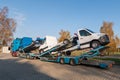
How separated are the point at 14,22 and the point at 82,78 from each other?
167 feet

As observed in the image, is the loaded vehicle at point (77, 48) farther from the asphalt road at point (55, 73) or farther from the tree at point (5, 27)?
the tree at point (5, 27)

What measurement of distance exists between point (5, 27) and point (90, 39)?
149 feet

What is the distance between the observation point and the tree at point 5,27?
195 feet

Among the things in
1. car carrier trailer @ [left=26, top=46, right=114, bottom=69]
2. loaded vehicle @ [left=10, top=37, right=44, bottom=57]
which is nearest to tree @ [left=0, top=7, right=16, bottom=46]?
loaded vehicle @ [left=10, top=37, right=44, bottom=57]

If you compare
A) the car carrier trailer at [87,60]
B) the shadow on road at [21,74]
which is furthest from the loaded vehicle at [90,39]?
the shadow on road at [21,74]

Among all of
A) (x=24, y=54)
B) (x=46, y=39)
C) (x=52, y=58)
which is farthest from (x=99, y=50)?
(x=24, y=54)

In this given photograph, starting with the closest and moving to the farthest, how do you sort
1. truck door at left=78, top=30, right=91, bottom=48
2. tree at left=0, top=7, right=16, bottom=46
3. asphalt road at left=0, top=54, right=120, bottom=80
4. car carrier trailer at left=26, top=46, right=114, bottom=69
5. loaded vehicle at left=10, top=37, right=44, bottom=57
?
asphalt road at left=0, top=54, right=120, bottom=80 → car carrier trailer at left=26, top=46, right=114, bottom=69 → truck door at left=78, top=30, right=91, bottom=48 → loaded vehicle at left=10, top=37, right=44, bottom=57 → tree at left=0, top=7, right=16, bottom=46

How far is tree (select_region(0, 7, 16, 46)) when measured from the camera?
195 ft

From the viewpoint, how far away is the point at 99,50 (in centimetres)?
1730

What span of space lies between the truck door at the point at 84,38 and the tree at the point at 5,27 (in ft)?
143

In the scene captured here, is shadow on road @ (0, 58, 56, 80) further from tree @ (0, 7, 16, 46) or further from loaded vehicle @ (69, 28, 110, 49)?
tree @ (0, 7, 16, 46)

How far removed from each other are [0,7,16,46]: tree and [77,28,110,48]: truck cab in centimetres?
4374

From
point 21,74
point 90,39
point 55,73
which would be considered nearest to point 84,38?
point 90,39

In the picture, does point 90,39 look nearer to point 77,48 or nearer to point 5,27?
point 77,48
